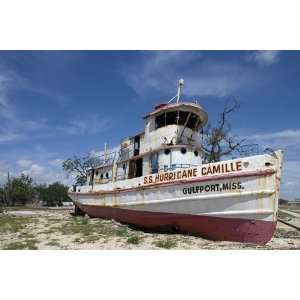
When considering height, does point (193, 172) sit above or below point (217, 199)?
above

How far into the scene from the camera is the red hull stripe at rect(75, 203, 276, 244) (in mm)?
8320

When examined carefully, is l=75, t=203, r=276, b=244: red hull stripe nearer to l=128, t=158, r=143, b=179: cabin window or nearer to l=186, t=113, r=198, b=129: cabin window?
l=128, t=158, r=143, b=179: cabin window

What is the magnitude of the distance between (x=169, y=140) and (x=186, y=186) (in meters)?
2.75

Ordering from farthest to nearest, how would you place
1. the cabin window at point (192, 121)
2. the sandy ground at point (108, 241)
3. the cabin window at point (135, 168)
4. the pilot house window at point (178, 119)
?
the cabin window at point (135, 168) < the cabin window at point (192, 121) < the pilot house window at point (178, 119) < the sandy ground at point (108, 241)

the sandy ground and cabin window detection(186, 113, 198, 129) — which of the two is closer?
the sandy ground

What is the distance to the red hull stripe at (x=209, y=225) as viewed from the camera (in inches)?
328

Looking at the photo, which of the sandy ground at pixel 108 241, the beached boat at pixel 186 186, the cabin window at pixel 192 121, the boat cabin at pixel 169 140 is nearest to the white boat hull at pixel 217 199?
the beached boat at pixel 186 186

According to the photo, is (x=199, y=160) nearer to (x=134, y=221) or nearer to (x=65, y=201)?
(x=134, y=221)

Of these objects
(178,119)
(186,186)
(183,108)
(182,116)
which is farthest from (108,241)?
(183,108)

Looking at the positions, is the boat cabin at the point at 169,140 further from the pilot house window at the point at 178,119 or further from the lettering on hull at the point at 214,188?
the lettering on hull at the point at 214,188

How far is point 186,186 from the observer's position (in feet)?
32.2

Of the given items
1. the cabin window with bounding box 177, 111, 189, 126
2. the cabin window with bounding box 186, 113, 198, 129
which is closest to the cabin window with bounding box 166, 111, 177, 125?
the cabin window with bounding box 177, 111, 189, 126

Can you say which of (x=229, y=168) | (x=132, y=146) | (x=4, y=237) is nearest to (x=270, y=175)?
(x=229, y=168)

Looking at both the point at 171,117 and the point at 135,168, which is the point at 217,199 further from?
the point at 135,168
